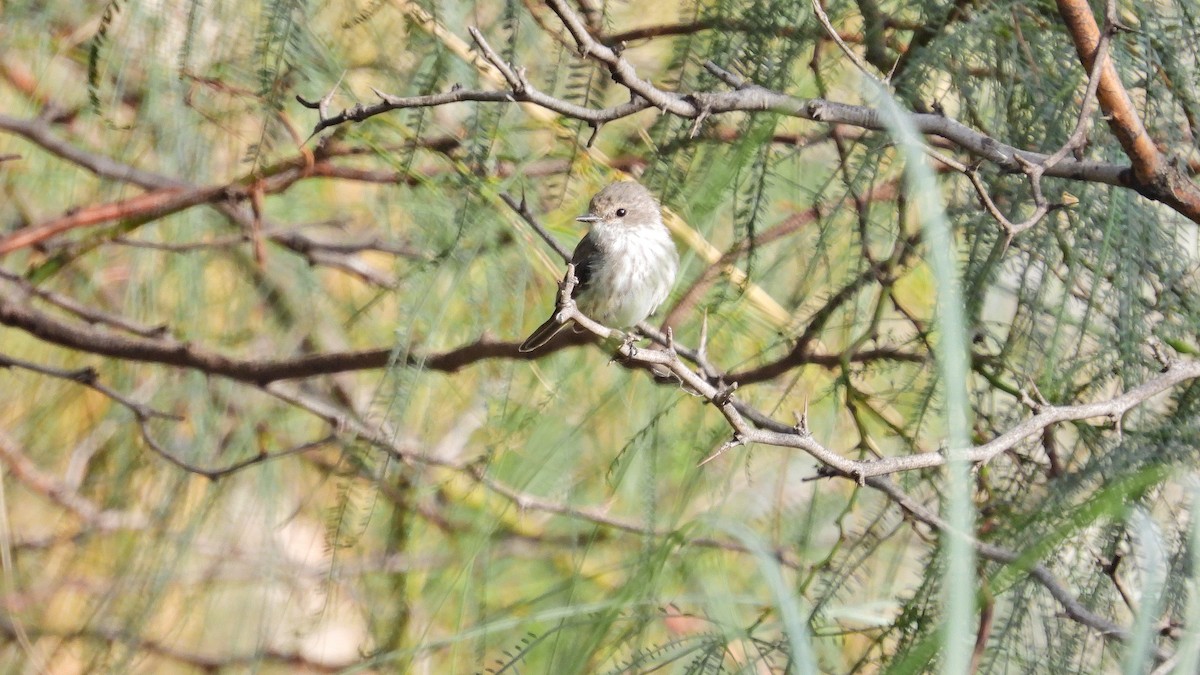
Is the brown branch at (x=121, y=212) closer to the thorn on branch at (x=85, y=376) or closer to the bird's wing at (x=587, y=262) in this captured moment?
the thorn on branch at (x=85, y=376)

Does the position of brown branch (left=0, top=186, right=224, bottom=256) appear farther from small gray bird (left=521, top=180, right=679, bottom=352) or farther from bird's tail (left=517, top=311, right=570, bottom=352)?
small gray bird (left=521, top=180, right=679, bottom=352)

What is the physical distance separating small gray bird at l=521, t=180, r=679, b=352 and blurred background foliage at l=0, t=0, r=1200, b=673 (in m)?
0.12

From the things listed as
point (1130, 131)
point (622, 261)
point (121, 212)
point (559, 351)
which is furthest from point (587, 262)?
point (1130, 131)

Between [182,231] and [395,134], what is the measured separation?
398 millimetres

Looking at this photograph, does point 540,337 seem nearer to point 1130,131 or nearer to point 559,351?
point 559,351

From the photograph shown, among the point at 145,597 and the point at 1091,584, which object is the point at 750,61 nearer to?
the point at 1091,584

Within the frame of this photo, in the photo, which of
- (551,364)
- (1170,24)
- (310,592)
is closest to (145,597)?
(310,592)

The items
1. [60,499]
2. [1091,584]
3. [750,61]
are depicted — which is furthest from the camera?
Result: [60,499]

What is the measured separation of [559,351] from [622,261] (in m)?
0.40

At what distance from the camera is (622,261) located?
233 cm

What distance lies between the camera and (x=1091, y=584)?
1.32 m

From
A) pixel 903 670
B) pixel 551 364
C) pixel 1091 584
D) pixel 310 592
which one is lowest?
pixel 903 670

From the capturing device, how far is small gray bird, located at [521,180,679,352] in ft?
7.24

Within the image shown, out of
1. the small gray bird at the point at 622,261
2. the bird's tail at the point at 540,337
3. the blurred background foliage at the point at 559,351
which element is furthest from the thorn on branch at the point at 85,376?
the small gray bird at the point at 622,261
